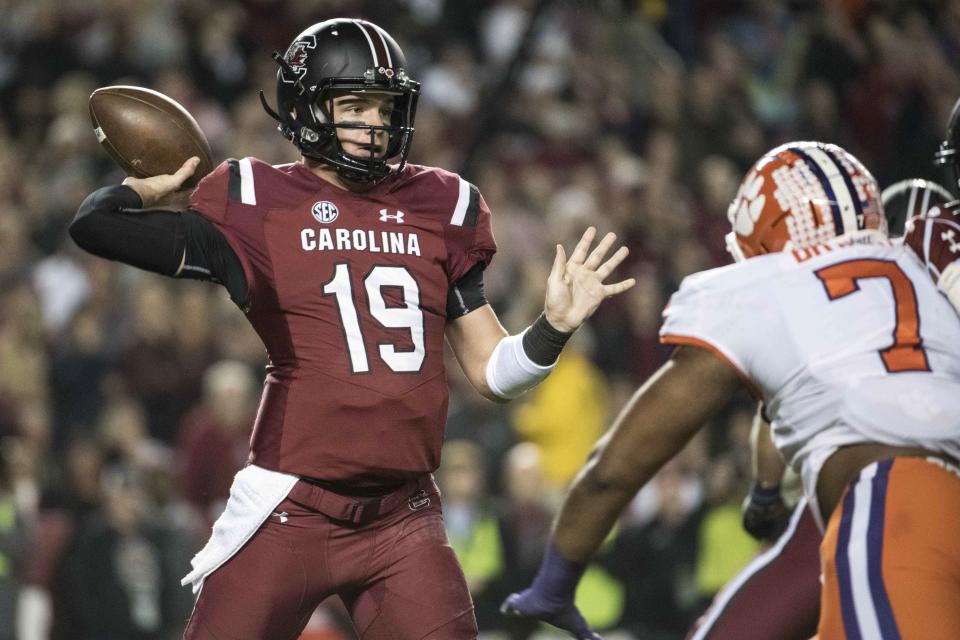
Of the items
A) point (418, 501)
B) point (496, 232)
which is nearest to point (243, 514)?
point (418, 501)

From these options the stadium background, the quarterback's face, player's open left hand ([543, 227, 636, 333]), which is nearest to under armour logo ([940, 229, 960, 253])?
player's open left hand ([543, 227, 636, 333])

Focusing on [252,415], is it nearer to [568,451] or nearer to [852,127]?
[568,451]

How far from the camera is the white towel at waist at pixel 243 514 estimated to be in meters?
3.62

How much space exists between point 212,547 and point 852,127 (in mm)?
6547

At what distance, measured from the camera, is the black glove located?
4.40 m

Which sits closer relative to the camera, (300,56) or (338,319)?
(338,319)

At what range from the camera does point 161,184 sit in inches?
147

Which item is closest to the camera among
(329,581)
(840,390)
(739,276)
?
(840,390)

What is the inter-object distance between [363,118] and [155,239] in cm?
64

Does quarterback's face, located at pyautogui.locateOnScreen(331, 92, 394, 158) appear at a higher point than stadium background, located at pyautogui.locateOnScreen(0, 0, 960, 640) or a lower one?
higher

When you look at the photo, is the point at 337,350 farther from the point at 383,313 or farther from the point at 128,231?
the point at 128,231

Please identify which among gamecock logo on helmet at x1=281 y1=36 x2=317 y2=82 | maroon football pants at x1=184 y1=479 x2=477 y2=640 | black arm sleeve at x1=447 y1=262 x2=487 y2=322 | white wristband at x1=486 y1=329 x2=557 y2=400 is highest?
gamecock logo on helmet at x1=281 y1=36 x2=317 y2=82

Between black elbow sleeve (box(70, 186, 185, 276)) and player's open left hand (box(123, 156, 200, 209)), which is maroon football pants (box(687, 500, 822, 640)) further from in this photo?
player's open left hand (box(123, 156, 200, 209))

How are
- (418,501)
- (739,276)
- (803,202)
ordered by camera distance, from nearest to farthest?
1. (739,276)
2. (803,202)
3. (418,501)
